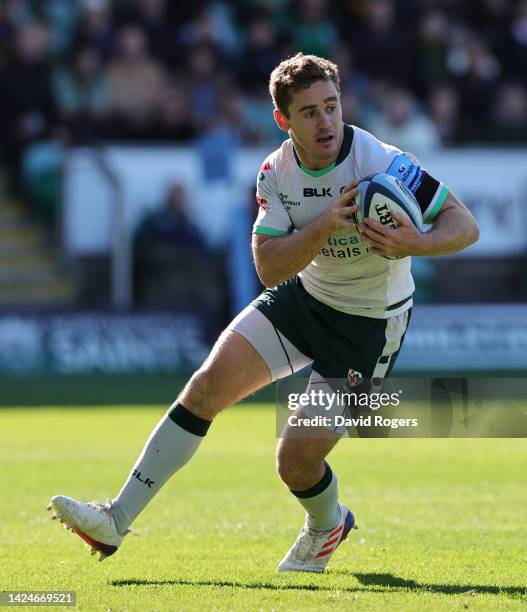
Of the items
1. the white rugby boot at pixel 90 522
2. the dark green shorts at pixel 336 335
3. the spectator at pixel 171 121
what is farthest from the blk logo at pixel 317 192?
the spectator at pixel 171 121

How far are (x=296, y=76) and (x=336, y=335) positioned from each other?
1.29 meters

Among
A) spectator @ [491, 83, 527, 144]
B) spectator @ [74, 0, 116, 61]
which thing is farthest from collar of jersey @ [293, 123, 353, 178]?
spectator @ [491, 83, 527, 144]

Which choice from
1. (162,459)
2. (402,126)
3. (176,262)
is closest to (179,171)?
(176,262)

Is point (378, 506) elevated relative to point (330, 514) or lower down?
lower down

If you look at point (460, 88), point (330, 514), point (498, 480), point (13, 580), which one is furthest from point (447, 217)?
point (460, 88)

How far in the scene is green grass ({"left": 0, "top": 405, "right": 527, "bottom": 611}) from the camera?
5992mm

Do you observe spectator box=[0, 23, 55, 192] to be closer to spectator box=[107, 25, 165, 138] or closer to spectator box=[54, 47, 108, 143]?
spectator box=[54, 47, 108, 143]

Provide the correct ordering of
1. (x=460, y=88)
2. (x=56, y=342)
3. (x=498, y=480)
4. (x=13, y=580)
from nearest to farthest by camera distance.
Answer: (x=13, y=580), (x=498, y=480), (x=56, y=342), (x=460, y=88)

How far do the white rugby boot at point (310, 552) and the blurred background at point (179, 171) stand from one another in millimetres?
11276

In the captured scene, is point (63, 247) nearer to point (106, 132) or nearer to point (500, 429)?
point (106, 132)

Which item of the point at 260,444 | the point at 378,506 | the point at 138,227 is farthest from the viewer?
the point at 138,227

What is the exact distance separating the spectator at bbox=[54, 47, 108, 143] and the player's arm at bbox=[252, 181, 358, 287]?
14323mm

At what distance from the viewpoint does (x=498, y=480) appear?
1001 centimetres

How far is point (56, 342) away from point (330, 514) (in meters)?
12.4
